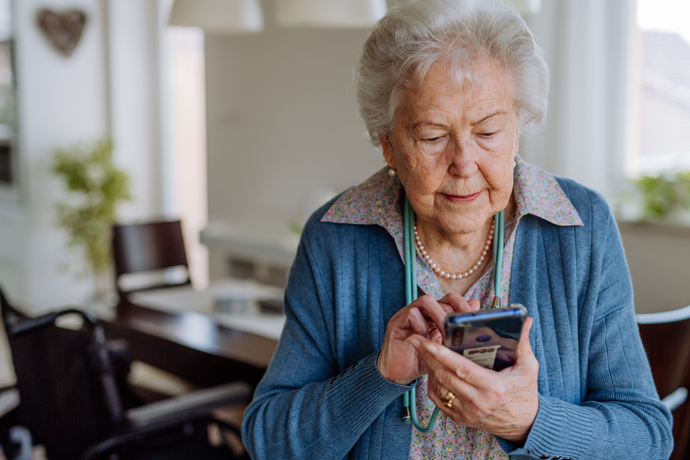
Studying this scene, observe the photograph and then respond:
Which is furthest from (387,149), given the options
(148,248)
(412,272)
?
(148,248)

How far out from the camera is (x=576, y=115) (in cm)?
326

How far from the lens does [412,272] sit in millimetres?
1136

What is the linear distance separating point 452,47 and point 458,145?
0.15 meters

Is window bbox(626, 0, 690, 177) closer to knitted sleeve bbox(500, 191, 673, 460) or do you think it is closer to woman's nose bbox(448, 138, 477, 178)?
knitted sleeve bbox(500, 191, 673, 460)

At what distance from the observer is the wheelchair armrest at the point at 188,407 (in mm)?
1820

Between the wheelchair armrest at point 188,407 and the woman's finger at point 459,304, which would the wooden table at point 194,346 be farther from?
the woman's finger at point 459,304

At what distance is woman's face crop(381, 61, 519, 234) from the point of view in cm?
99

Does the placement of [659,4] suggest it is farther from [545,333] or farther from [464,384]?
[464,384]

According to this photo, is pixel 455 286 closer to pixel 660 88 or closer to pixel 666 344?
pixel 666 344

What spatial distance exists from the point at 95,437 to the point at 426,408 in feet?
3.42

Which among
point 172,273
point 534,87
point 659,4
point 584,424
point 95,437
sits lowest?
point 172,273

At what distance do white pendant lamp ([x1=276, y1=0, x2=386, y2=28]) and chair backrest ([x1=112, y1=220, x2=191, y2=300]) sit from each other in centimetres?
147

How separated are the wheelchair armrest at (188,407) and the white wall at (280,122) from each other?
2138mm

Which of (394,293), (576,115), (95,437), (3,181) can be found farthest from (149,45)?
(394,293)
